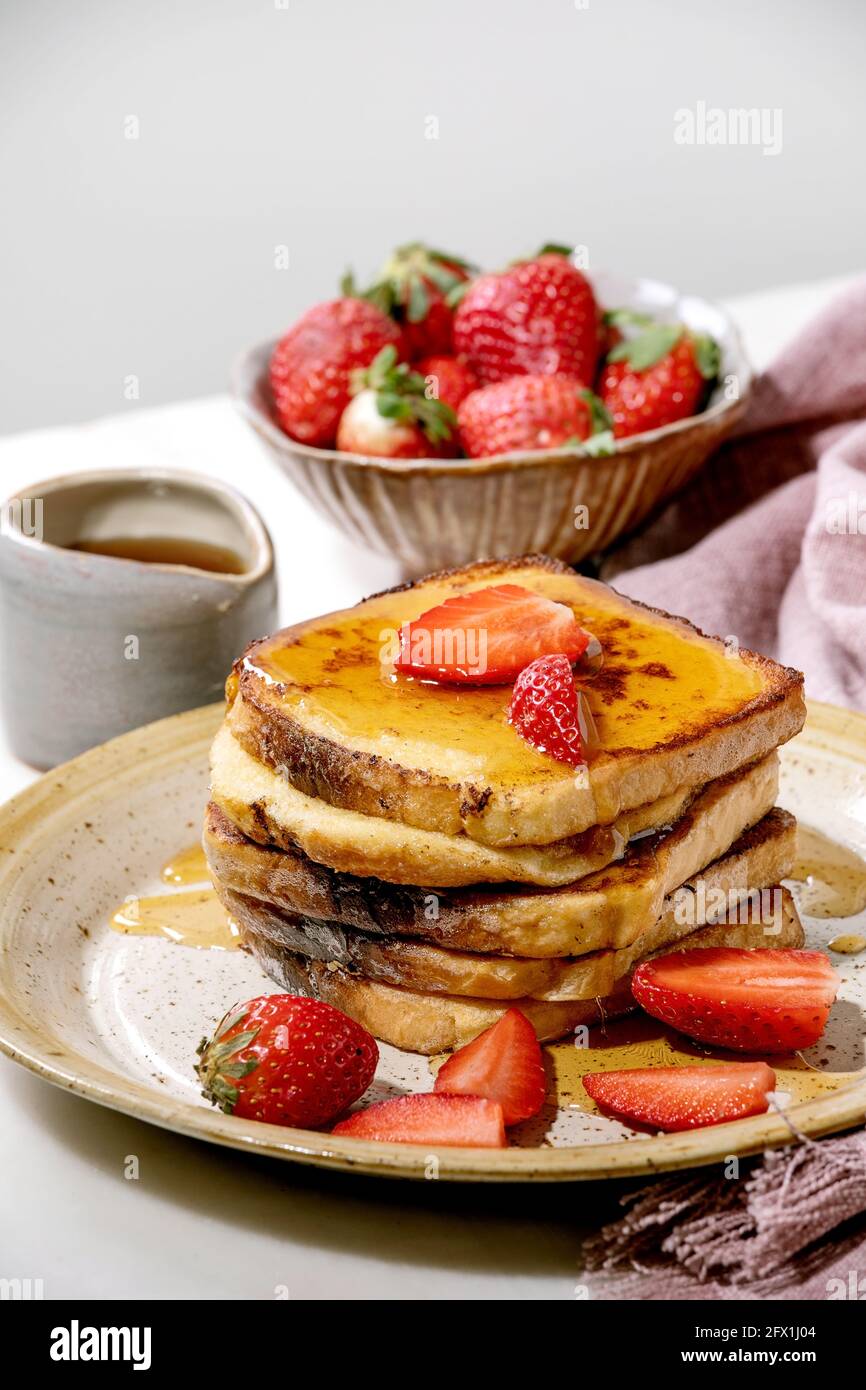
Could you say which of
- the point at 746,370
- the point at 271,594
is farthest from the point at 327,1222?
the point at 746,370

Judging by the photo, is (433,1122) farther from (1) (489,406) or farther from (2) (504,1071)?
(1) (489,406)

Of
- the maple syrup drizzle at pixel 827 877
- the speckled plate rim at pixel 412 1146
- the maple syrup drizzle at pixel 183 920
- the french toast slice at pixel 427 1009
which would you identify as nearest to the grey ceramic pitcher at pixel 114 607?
the maple syrup drizzle at pixel 183 920

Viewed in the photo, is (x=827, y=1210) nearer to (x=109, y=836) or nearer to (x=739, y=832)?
(x=739, y=832)

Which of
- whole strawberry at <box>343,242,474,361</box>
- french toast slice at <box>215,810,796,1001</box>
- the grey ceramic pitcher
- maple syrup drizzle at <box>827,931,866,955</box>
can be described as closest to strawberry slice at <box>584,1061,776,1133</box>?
french toast slice at <box>215,810,796,1001</box>

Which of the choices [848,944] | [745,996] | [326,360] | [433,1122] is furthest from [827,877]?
[326,360]

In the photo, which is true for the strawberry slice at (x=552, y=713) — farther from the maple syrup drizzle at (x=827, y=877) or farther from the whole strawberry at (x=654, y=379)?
the whole strawberry at (x=654, y=379)
